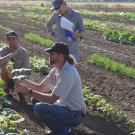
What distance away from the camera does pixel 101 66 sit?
13.9 metres

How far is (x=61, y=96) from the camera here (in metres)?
6.79

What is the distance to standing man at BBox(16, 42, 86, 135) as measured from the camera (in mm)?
6801

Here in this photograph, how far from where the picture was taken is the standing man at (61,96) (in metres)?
6.80

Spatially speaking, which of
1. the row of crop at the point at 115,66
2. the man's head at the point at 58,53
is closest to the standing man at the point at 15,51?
the man's head at the point at 58,53

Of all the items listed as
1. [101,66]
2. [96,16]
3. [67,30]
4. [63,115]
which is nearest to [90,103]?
[67,30]

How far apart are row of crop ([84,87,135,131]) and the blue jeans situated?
1.49 m

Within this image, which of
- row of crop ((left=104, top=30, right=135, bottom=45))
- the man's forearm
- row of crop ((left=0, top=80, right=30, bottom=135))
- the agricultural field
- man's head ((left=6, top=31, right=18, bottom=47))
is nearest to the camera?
row of crop ((left=0, top=80, right=30, bottom=135))

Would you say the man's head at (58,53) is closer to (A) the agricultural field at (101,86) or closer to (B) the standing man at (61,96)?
(B) the standing man at (61,96)

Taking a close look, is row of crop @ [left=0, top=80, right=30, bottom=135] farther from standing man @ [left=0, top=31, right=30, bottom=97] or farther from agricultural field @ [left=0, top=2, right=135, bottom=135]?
standing man @ [left=0, top=31, right=30, bottom=97]

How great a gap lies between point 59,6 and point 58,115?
2.63 m

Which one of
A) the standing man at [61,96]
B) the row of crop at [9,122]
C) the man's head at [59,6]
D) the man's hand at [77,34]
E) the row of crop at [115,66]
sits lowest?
the row of crop at [115,66]

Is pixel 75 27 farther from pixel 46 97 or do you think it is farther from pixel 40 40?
pixel 40 40

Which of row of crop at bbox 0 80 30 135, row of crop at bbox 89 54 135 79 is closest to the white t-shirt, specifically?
row of crop at bbox 0 80 30 135

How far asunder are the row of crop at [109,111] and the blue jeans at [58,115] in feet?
4.88
